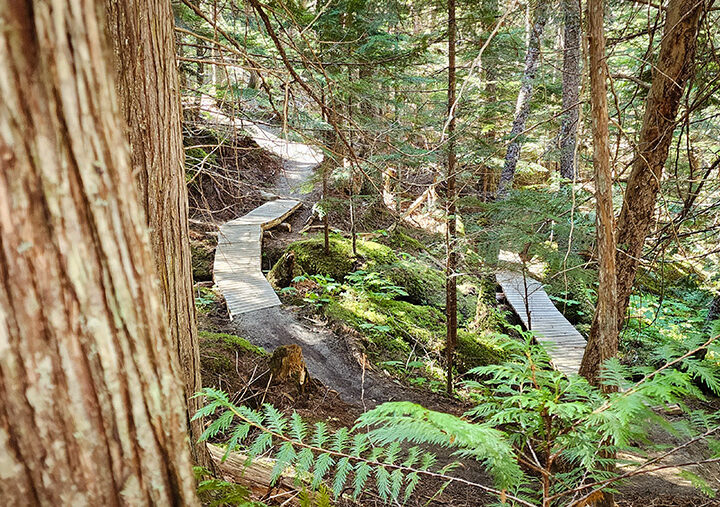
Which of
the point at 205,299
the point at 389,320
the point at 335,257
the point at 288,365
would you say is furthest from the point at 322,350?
the point at 335,257

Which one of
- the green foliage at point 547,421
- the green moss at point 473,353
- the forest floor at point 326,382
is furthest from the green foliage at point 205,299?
the green foliage at point 547,421

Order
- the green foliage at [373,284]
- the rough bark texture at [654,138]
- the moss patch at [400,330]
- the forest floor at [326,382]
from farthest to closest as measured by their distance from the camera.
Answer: the green foliage at [373,284]
the moss patch at [400,330]
the forest floor at [326,382]
the rough bark texture at [654,138]

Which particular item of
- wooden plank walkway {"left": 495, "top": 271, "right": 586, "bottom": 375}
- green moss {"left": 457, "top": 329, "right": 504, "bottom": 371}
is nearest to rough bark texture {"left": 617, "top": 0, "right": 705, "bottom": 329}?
wooden plank walkway {"left": 495, "top": 271, "right": 586, "bottom": 375}

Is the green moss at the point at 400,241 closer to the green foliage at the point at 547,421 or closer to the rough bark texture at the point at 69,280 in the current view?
the green foliage at the point at 547,421

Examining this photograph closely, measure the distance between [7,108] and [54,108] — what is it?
0.21 feet

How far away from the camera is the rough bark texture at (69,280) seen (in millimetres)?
699

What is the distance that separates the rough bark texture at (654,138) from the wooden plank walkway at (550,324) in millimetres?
4336

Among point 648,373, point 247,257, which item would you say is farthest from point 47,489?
point 247,257

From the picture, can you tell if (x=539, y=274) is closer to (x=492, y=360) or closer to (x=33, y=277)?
(x=492, y=360)

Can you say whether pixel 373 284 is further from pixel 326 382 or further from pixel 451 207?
pixel 451 207

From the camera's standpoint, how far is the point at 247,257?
11000mm

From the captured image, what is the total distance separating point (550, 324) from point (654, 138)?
7434 millimetres

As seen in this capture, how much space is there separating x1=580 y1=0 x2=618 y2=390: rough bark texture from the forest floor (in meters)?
0.86

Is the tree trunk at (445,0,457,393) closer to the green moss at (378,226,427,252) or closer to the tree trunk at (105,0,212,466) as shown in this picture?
the tree trunk at (105,0,212,466)
